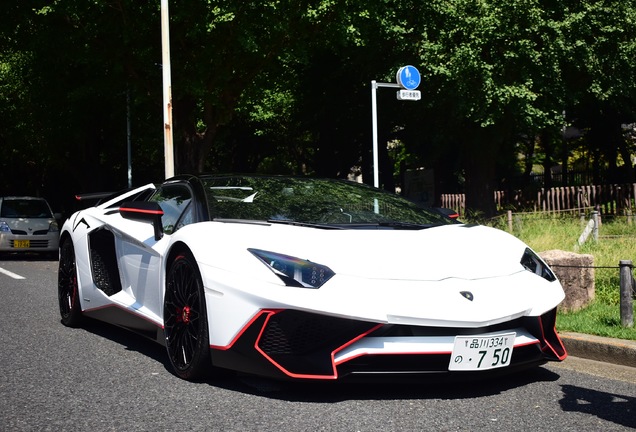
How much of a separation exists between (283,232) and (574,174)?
2925 centimetres

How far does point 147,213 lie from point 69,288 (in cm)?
220

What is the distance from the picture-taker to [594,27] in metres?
22.7

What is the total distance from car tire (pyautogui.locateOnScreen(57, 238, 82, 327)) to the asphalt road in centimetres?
114

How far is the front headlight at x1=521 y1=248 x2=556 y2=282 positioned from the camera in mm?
5035

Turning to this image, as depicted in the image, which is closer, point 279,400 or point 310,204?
point 279,400

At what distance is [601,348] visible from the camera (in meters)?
5.83

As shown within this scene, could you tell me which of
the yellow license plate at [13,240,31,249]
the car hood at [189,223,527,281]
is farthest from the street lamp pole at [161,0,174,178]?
the car hood at [189,223,527,281]

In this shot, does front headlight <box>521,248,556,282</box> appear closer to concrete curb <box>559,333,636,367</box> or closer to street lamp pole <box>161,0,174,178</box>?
concrete curb <box>559,333,636,367</box>

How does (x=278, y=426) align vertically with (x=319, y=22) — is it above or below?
below

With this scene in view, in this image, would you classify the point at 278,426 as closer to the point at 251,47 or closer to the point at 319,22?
the point at 251,47

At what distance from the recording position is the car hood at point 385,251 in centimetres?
449

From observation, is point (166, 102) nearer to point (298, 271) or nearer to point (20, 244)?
point (20, 244)

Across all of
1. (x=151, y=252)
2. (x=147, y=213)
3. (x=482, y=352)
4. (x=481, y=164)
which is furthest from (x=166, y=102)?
(x=482, y=352)

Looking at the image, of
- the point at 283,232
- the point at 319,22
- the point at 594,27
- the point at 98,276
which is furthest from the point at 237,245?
the point at 594,27
